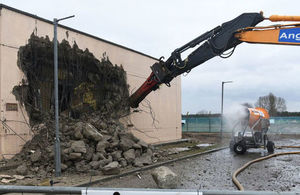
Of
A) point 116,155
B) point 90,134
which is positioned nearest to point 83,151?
point 90,134

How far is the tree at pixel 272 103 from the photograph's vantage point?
58094mm

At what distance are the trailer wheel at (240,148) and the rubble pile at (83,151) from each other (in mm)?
6476

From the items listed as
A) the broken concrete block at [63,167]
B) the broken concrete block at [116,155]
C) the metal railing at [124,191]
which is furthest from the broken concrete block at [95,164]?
the metal railing at [124,191]

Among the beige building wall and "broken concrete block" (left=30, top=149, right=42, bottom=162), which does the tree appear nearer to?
the beige building wall

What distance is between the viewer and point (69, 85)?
14031mm

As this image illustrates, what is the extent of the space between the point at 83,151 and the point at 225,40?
6.48 meters

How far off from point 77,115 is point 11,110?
3714 mm

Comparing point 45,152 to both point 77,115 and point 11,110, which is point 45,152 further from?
point 77,115

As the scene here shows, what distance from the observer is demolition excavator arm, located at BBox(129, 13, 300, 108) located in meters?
9.79

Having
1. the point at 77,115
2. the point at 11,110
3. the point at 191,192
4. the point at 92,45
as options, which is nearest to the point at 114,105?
the point at 77,115

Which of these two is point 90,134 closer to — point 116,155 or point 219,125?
point 116,155

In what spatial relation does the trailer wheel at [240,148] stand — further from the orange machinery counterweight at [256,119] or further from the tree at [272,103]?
the tree at [272,103]

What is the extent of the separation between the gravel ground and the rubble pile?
3.28 feet

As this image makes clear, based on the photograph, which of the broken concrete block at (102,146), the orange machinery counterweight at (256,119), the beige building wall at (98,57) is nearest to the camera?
the beige building wall at (98,57)
